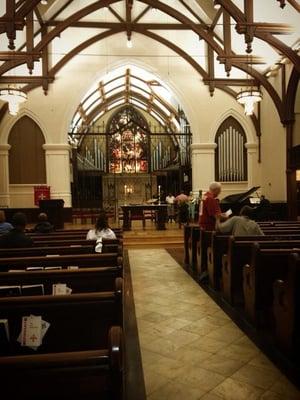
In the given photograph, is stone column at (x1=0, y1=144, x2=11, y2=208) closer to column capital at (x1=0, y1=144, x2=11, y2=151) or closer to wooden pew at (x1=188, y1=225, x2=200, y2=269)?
column capital at (x1=0, y1=144, x2=11, y2=151)

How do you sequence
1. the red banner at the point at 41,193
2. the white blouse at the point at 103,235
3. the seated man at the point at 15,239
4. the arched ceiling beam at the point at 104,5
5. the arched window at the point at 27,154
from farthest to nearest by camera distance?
the arched window at the point at 27,154 < the red banner at the point at 41,193 < the arched ceiling beam at the point at 104,5 < the white blouse at the point at 103,235 < the seated man at the point at 15,239

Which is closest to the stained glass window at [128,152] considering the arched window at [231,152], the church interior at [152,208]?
the church interior at [152,208]

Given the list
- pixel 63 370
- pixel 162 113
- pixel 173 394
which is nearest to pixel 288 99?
pixel 173 394

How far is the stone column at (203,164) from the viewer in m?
12.3

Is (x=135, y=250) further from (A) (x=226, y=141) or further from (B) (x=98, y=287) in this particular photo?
(A) (x=226, y=141)

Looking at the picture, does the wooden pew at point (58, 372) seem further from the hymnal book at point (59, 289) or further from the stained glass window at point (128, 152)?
the stained glass window at point (128, 152)

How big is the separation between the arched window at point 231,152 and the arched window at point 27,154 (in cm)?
599

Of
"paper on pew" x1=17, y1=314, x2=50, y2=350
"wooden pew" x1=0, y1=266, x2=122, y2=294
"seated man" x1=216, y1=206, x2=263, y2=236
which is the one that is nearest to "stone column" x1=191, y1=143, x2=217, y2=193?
"seated man" x1=216, y1=206, x2=263, y2=236

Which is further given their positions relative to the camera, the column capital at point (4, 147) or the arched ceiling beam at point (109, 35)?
the column capital at point (4, 147)

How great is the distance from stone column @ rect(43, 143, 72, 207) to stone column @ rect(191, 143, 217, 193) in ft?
14.2

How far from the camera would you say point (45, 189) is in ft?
38.0

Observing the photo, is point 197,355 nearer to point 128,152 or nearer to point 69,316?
point 69,316

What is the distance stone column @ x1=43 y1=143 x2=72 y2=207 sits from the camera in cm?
1187

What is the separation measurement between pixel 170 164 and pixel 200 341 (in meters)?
15.8
